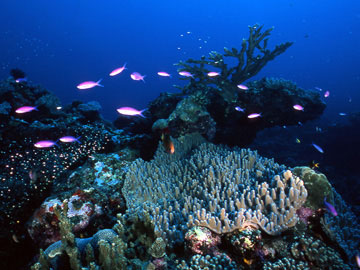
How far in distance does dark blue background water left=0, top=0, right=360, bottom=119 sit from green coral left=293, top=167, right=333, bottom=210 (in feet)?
323

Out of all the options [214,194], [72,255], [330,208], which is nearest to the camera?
[72,255]

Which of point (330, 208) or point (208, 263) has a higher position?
point (330, 208)

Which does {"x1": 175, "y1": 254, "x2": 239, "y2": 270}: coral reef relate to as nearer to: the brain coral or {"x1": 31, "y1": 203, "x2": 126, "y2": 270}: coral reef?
the brain coral

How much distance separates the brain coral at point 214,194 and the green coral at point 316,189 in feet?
0.67

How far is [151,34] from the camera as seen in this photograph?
401 feet

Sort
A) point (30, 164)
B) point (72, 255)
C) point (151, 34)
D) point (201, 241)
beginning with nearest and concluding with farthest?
point (72, 255)
point (201, 241)
point (30, 164)
point (151, 34)

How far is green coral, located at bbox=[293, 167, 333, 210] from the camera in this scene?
3297 mm

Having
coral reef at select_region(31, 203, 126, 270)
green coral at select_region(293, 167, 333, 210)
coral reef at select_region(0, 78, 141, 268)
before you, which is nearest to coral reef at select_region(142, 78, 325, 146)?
coral reef at select_region(0, 78, 141, 268)

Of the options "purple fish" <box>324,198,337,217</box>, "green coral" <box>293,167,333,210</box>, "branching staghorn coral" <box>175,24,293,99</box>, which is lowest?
"purple fish" <box>324,198,337,217</box>

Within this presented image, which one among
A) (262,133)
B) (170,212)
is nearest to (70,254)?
(170,212)

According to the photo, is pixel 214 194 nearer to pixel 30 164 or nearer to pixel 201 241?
pixel 201 241

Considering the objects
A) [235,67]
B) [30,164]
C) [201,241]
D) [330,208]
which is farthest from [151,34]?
[201,241]

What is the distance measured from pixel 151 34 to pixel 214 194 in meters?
135

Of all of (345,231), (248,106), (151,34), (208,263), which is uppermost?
(151,34)
